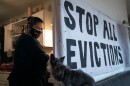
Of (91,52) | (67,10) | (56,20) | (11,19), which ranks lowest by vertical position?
(91,52)

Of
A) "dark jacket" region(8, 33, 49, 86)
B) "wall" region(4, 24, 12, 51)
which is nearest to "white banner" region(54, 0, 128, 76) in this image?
"dark jacket" region(8, 33, 49, 86)

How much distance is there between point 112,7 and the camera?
2934mm

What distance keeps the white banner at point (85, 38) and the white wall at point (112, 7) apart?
172 mm

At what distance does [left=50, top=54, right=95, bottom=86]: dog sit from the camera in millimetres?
1176

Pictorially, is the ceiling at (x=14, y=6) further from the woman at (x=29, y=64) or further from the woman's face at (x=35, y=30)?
the woman at (x=29, y=64)

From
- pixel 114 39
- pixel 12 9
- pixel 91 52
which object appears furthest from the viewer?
pixel 12 9

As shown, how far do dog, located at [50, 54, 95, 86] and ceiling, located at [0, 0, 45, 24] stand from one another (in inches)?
100

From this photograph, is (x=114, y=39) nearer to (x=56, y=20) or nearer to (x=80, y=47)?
(x=80, y=47)

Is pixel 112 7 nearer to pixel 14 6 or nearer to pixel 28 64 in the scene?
pixel 28 64

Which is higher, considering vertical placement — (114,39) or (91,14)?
(91,14)

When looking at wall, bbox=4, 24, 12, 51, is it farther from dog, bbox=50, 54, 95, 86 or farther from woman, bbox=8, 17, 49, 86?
dog, bbox=50, 54, 95, 86

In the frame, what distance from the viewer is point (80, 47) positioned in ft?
5.79

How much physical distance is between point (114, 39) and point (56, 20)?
1.41 m

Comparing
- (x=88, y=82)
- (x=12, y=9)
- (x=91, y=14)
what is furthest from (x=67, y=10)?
(x=12, y=9)
